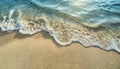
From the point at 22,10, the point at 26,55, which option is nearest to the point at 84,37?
the point at 26,55

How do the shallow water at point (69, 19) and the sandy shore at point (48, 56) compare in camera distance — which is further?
the shallow water at point (69, 19)

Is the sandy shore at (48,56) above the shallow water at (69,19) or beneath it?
beneath

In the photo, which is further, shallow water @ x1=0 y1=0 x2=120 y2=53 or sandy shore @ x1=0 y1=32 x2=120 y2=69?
shallow water @ x1=0 y1=0 x2=120 y2=53

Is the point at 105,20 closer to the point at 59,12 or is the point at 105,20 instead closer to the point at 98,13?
the point at 98,13

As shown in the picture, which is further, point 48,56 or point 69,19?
point 69,19
